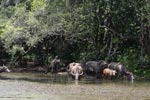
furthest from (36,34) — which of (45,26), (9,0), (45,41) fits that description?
(9,0)

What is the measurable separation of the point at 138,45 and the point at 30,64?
33.5 ft

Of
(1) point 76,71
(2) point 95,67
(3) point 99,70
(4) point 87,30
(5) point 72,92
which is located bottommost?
(5) point 72,92

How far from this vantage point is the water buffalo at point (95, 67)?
34.1 m

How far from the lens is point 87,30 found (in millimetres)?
38469

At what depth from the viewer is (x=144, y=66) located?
34.3 metres

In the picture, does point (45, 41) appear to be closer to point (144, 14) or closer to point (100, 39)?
point (100, 39)

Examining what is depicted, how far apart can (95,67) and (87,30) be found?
17.2 ft

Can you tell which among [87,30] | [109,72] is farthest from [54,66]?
[109,72]

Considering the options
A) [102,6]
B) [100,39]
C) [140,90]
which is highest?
[102,6]

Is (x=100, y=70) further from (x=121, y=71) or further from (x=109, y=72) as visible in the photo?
(x=121, y=71)

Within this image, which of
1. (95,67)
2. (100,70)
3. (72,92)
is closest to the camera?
(72,92)

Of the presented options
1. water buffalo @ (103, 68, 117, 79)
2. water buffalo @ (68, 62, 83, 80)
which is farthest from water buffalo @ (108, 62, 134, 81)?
water buffalo @ (68, 62, 83, 80)

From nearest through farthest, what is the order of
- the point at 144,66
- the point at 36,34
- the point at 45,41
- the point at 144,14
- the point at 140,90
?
the point at 140,90 → the point at 144,14 → the point at 144,66 → the point at 36,34 → the point at 45,41

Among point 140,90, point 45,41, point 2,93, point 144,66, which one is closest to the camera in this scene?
point 2,93
